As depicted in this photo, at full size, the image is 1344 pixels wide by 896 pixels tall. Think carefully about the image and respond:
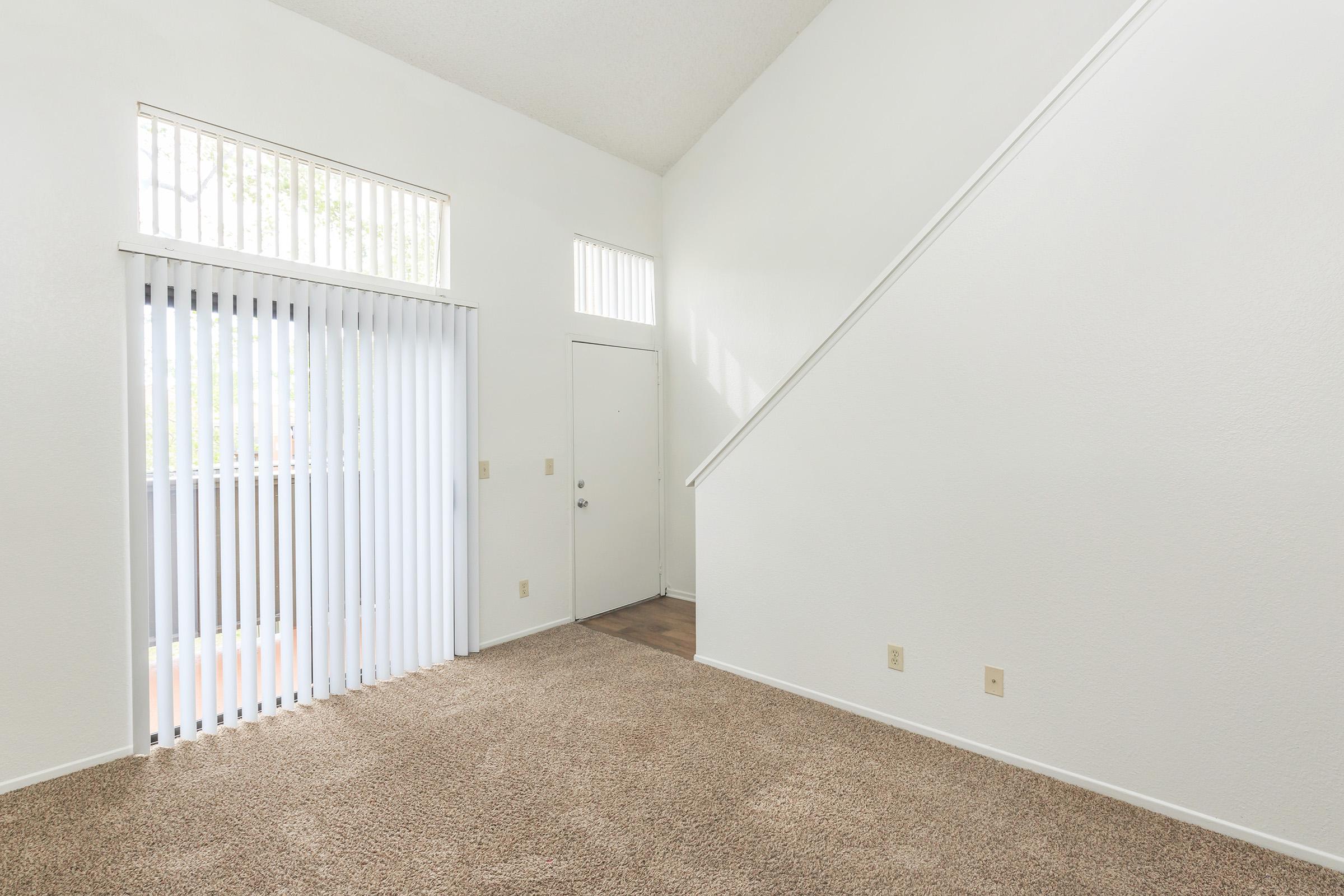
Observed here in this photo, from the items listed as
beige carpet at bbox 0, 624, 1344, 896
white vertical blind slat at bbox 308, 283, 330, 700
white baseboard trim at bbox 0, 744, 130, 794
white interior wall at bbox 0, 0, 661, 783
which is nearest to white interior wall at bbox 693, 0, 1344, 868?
beige carpet at bbox 0, 624, 1344, 896

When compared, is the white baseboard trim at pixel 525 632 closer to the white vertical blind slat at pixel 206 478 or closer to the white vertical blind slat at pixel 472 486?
the white vertical blind slat at pixel 472 486

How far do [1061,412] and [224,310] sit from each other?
330 cm

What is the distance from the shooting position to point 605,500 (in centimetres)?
448

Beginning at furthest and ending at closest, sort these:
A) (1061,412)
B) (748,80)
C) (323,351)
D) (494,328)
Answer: (748,80)
(494,328)
(323,351)
(1061,412)

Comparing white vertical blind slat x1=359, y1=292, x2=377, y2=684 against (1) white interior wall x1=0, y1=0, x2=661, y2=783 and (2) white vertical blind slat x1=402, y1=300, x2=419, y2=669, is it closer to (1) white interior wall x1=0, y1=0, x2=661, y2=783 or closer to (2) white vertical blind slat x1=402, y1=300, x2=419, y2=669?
(2) white vertical blind slat x1=402, y1=300, x2=419, y2=669

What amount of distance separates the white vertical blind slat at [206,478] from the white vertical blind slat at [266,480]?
0.58 ft

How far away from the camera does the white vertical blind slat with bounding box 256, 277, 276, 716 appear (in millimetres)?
2805

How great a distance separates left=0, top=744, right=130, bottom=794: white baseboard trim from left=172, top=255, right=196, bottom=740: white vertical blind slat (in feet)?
0.70

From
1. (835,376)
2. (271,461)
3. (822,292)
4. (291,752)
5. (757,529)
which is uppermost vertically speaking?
(822,292)

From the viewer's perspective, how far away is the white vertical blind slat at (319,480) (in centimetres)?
297

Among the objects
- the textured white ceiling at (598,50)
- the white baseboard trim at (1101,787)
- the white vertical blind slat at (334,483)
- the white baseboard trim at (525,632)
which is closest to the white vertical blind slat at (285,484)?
the white vertical blind slat at (334,483)

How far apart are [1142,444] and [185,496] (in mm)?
3527

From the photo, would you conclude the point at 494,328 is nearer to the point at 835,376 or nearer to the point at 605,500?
the point at 605,500

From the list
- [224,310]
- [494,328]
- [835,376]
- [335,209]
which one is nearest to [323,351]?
[224,310]
